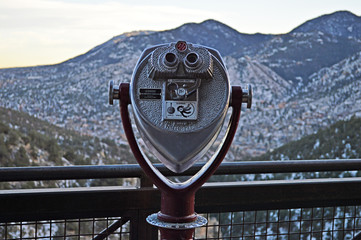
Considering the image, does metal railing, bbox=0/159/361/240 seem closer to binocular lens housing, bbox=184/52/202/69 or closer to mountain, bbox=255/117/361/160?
binocular lens housing, bbox=184/52/202/69

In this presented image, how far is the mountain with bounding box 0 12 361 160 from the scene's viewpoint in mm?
21656

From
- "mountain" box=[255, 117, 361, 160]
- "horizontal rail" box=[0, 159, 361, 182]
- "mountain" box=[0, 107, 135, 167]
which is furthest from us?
"mountain" box=[0, 107, 135, 167]

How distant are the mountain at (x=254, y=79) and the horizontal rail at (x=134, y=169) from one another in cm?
1733

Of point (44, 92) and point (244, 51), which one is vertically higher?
point (244, 51)

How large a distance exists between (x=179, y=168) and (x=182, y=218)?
156mm

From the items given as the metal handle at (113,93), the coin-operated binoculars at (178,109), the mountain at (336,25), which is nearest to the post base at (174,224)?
the coin-operated binoculars at (178,109)

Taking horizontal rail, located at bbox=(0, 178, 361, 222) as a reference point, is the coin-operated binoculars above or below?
above

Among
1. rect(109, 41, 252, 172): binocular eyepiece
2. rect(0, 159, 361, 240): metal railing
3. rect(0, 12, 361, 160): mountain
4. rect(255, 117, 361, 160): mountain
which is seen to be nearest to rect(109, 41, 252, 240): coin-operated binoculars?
rect(109, 41, 252, 172): binocular eyepiece

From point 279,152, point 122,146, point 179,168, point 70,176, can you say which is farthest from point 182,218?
point 122,146

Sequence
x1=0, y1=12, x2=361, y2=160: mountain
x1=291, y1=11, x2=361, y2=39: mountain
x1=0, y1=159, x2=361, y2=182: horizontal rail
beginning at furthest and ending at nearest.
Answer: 1. x1=291, y1=11, x2=361, y2=39: mountain
2. x1=0, y1=12, x2=361, y2=160: mountain
3. x1=0, y1=159, x2=361, y2=182: horizontal rail

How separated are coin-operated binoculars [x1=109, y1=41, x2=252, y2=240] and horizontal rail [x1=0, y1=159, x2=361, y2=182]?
1.02ft

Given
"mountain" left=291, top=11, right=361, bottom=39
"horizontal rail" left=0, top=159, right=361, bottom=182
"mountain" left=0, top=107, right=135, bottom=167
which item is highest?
"mountain" left=291, top=11, right=361, bottom=39

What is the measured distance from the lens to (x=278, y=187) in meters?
2.02

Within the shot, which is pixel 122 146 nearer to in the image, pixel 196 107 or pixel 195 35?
pixel 195 35
